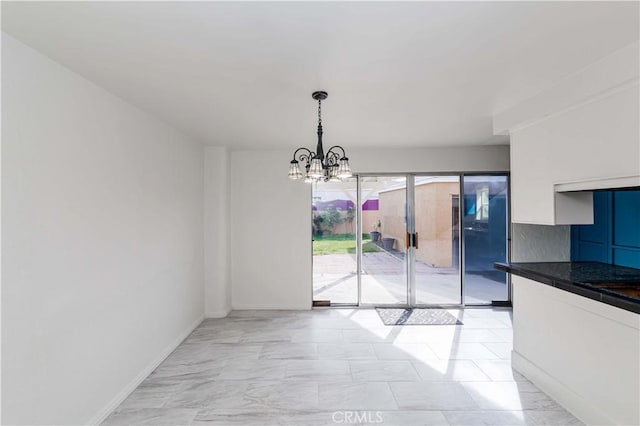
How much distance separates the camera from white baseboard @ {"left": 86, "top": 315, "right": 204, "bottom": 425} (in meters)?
2.25

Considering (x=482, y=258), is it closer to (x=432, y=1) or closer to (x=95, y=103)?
(x=432, y=1)

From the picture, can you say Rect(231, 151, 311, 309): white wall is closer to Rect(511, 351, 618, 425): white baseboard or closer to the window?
the window

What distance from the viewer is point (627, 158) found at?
Result: 1.93 meters

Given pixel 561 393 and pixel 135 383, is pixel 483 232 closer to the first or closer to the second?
pixel 561 393

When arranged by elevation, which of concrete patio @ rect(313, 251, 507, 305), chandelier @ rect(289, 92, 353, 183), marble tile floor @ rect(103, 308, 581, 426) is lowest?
marble tile floor @ rect(103, 308, 581, 426)

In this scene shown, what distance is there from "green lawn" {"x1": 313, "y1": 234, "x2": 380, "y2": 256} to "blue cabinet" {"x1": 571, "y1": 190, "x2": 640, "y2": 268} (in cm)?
273

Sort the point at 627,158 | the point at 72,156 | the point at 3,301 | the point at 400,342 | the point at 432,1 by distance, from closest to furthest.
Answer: the point at 432,1
the point at 3,301
the point at 627,158
the point at 72,156
the point at 400,342

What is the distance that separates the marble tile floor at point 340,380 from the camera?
228 centimetres

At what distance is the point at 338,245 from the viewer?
484 centimetres

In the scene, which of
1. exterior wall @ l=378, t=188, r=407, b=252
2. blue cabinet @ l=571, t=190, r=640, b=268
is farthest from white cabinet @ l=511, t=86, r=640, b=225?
exterior wall @ l=378, t=188, r=407, b=252

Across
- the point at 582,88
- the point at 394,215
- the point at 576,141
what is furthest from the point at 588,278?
the point at 394,215

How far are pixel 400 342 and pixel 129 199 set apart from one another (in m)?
3.24

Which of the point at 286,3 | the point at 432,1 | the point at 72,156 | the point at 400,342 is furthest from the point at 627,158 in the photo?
the point at 72,156

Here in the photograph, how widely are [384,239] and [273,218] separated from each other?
184cm
